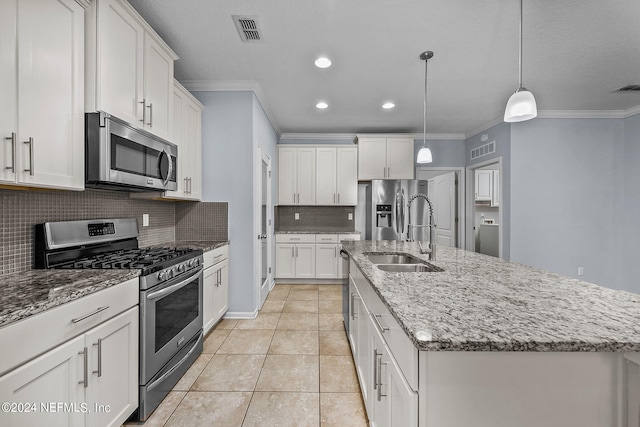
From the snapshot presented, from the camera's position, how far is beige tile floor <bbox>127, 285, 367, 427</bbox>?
1754 millimetres

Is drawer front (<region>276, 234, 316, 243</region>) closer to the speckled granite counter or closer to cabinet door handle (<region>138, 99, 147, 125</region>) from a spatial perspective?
cabinet door handle (<region>138, 99, 147, 125</region>)

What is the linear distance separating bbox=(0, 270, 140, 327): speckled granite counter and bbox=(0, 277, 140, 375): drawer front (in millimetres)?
26

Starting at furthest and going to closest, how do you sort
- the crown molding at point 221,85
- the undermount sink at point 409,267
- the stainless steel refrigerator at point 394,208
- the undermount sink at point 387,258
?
the stainless steel refrigerator at point 394,208
the crown molding at point 221,85
the undermount sink at point 387,258
the undermount sink at point 409,267

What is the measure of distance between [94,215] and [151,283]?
33.0 inches

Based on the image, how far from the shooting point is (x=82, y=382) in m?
1.27

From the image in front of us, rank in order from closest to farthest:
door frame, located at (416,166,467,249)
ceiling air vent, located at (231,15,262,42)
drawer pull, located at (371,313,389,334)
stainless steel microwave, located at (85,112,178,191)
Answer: drawer pull, located at (371,313,389,334) → stainless steel microwave, located at (85,112,178,191) → ceiling air vent, located at (231,15,262,42) → door frame, located at (416,166,467,249)

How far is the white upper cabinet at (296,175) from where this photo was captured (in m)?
5.10

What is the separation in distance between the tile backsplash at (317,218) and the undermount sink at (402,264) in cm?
284

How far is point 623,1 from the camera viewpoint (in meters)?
1.97

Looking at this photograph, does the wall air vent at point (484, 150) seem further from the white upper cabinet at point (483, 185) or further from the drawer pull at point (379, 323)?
the drawer pull at point (379, 323)

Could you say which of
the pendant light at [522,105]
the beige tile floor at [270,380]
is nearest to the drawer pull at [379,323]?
the beige tile floor at [270,380]

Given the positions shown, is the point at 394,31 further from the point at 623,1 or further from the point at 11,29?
the point at 11,29

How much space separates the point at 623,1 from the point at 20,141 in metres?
3.60

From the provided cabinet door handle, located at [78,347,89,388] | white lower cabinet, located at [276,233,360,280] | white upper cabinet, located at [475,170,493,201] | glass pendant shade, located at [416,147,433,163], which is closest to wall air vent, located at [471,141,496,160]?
white upper cabinet, located at [475,170,493,201]
